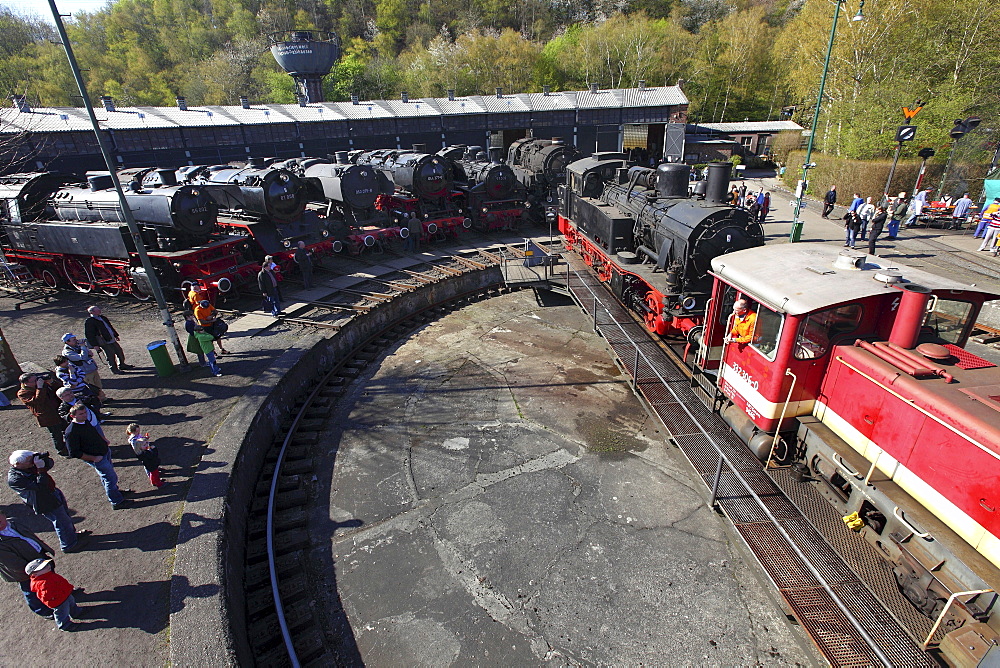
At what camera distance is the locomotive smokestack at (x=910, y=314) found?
5.10 meters

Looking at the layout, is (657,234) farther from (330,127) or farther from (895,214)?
(330,127)

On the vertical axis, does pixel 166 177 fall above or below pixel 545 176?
above

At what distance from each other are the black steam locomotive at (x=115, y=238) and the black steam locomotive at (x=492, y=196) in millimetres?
9340

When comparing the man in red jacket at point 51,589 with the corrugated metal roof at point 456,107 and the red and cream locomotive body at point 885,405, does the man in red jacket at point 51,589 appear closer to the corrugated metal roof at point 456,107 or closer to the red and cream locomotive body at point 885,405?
the red and cream locomotive body at point 885,405

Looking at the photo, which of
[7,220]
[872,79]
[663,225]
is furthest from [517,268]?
[872,79]

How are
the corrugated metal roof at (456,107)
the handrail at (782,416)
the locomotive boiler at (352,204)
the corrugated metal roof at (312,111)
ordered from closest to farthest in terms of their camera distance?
the handrail at (782,416) → the locomotive boiler at (352,204) → the corrugated metal roof at (312,111) → the corrugated metal roof at (456,107)

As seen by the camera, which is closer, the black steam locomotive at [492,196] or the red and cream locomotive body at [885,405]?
the red and cream locomotive body at [885,405]

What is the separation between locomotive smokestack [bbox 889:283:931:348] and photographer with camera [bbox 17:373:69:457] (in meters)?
11.2

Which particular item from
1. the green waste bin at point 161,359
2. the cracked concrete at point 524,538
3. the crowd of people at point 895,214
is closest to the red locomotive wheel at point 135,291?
the green waste bin at point 161,359

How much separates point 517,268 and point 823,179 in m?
20.6

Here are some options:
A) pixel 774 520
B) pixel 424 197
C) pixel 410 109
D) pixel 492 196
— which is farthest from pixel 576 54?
pixel 774 520

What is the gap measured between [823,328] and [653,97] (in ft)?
121

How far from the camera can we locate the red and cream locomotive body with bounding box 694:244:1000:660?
4.30m

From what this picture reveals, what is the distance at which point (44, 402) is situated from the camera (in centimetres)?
716
